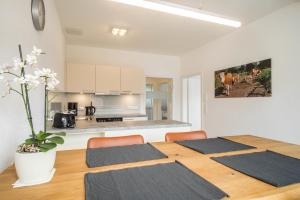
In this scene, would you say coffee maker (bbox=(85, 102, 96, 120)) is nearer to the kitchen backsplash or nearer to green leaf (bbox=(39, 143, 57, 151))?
the kitchen backsplash

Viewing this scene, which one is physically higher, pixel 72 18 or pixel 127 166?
pixel 72 18

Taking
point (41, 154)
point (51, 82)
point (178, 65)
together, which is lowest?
point (41, 154)

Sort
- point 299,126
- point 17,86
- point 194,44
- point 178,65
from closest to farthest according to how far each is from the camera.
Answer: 1. point 17,86
2. point 299,126
3. point 194,44
4. point 178,65

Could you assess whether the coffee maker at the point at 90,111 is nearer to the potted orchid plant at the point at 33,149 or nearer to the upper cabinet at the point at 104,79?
the upper cabinet at the point at 104,79

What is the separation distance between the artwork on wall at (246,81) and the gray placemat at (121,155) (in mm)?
2251

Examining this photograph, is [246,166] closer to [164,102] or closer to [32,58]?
[32,58]

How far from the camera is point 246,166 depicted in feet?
3.14

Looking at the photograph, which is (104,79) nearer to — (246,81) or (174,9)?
(174,9)

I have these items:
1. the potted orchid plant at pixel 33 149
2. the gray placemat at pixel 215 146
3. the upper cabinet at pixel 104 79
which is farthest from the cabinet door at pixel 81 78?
the potted orchid plant at pixel 33 149

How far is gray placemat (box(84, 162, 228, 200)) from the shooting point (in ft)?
2.15

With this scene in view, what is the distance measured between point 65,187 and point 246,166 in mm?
924

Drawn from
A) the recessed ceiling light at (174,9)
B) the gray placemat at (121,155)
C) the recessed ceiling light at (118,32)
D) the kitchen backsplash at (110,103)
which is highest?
the recessed ceiling light at (118,32)

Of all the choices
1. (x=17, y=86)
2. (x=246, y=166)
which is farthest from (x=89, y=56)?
(x=246, y=166)

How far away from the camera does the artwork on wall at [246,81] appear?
2.61 metres
